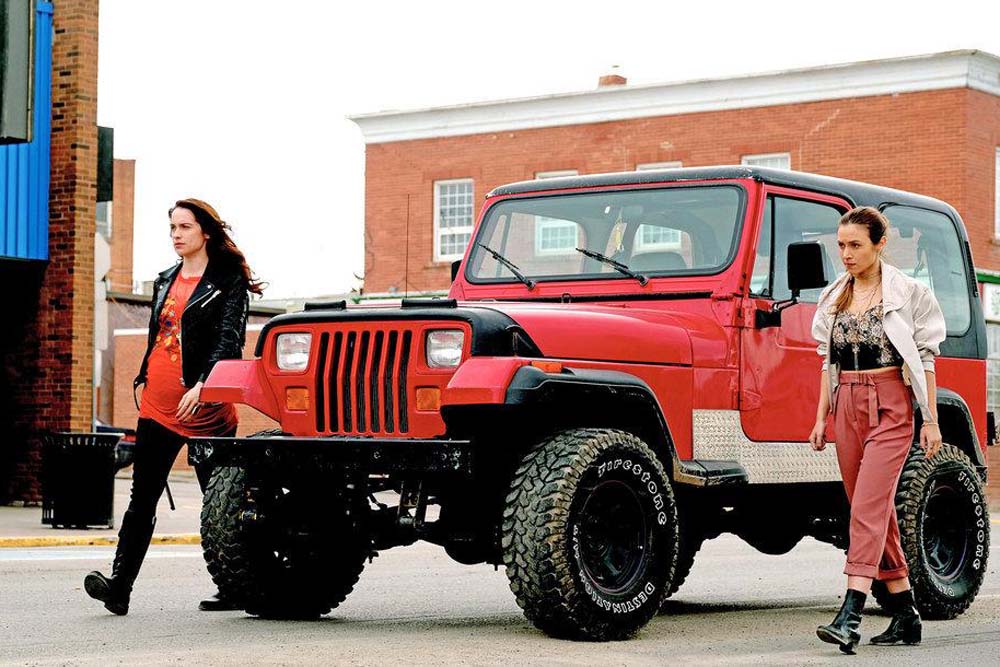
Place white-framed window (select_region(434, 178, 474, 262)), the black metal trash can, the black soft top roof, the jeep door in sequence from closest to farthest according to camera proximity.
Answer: the jeep door
the black soft top roof
the black metal trash can
white-framed window (select_region(434, 178, 474, 262))

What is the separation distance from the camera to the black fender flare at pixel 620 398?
25.7 feet

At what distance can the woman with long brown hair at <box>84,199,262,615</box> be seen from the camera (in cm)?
911

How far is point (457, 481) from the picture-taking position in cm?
830

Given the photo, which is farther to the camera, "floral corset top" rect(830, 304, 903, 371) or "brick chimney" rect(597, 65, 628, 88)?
"brick chimney" rect(597, 65, 628, 88)

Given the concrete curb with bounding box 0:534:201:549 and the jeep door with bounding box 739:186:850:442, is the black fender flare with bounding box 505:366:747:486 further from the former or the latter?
the concrete curb with bounding box 0:534:201:549

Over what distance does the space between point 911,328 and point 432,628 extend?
276 centimetres

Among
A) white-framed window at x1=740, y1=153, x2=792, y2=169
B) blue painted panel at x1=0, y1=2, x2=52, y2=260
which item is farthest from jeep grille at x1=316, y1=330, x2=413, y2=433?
white-framed window at x1=740, y1=153, x2=792, y2=169

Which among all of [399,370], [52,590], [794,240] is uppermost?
[794,240]

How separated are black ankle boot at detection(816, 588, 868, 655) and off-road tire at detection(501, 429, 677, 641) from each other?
0.85 metres

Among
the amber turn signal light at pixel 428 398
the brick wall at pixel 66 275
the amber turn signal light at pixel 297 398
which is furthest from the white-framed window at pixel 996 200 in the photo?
the amber turn signal light at pixel 428 398

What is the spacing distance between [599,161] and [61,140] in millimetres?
15815

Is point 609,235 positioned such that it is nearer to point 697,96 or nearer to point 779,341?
point 779,341

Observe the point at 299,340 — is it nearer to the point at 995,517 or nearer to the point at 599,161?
the point at 995,517

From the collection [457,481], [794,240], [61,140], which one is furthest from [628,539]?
[61,140]
